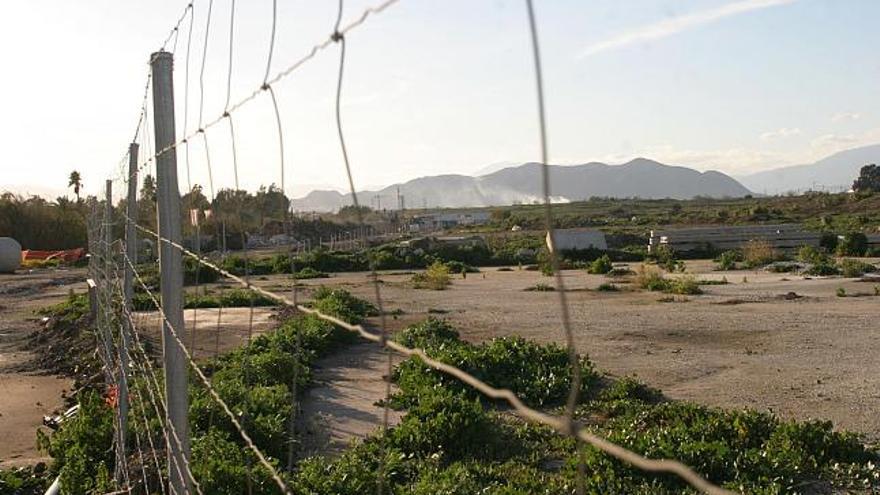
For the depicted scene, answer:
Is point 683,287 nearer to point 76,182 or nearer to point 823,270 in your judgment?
point 823,270

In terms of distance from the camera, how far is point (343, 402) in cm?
1054

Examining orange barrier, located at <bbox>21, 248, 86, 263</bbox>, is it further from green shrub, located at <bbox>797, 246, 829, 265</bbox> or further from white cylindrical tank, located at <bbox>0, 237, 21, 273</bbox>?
green shrub, located at <bbox>797, 246, 829, 265</bbox>

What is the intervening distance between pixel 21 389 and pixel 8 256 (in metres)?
30.4

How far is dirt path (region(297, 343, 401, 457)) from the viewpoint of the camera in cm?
880

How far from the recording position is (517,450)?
26.2ft

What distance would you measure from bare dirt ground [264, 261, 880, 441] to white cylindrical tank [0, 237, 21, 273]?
63.7 ft

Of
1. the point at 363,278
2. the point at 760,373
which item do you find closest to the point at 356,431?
the point at 760,373

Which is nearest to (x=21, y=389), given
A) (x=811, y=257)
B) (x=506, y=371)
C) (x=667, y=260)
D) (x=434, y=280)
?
(x=506, y=371)

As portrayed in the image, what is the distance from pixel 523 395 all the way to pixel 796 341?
633 cm

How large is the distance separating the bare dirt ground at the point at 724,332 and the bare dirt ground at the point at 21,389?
6.51 metres

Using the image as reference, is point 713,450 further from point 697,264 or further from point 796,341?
point 697,264

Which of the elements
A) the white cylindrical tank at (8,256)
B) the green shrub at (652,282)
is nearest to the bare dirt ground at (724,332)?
the green shrub at (652,282)

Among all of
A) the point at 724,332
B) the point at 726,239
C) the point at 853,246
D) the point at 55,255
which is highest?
the point at 55,255

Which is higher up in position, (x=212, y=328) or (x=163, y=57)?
(x=163, y=57)
